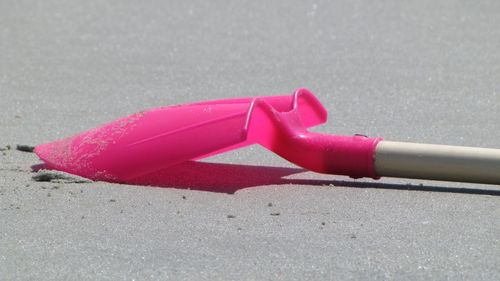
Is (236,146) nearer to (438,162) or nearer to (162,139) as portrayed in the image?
(162,139)

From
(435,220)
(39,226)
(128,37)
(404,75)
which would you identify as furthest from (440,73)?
(39,226)

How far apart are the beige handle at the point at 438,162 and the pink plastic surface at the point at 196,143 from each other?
5 cm

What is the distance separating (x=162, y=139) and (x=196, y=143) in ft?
0.37

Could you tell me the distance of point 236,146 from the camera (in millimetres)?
3137

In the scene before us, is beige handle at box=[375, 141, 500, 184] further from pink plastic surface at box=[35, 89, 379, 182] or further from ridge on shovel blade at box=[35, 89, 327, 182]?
ridge on shovel blade at box=[35, 89, 327, 182]

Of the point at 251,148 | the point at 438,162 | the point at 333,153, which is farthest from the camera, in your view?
the point at 251,148

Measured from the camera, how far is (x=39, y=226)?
2.66 meters

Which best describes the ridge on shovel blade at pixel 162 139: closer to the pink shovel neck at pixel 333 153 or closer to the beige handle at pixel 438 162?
the pink shovel neck at pixel 333 153

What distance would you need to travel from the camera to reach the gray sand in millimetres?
2422

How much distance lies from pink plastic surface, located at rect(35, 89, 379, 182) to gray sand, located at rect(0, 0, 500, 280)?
2.9 inches

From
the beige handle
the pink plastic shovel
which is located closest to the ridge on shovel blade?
the pink plastic shovel

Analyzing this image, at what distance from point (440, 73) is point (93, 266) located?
101 inches

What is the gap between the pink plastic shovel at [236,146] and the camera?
2.95 metres

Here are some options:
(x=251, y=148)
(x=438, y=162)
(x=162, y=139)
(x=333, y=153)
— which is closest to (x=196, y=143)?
(x=162, y=139)
